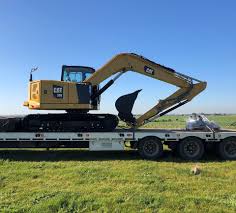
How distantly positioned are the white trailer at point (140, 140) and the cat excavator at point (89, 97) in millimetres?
736

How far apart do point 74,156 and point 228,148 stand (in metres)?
6.10

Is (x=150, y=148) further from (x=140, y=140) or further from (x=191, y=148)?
(x=191, y=148)

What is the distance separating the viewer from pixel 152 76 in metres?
16.8

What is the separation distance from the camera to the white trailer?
49.5ft

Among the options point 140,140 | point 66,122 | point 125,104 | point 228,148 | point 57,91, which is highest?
point 57,91

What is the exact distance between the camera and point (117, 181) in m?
10.9

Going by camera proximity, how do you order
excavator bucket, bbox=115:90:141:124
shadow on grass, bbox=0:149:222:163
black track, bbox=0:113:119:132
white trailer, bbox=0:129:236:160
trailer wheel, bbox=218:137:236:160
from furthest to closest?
1. excavator bucket, bbox=115:90:141:124
2. black track, bbox=0:113:119:132
3. trailer wheel, bbox=218:137:236:160
4. white trailer, bbox=0:129:236:160
5. shadow on grass, bbox=0:149:222:163

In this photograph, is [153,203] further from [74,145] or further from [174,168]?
[74,145]

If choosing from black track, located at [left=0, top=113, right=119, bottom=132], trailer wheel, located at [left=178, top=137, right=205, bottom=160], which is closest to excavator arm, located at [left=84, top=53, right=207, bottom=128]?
black track, located at [left=0, top=113, right=119, bottom=132]

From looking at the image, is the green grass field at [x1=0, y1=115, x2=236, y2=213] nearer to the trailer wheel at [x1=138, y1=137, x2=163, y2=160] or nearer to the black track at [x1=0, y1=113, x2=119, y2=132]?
the trailer wheel at [x1=138, y1=137, x2=163, y2=160]

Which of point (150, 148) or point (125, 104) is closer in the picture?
point (150, 148)

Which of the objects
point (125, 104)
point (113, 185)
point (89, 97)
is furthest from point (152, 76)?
point (113, 185)

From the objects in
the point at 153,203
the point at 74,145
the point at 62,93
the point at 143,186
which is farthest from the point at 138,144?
the point at 153,203

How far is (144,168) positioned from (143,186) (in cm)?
255
